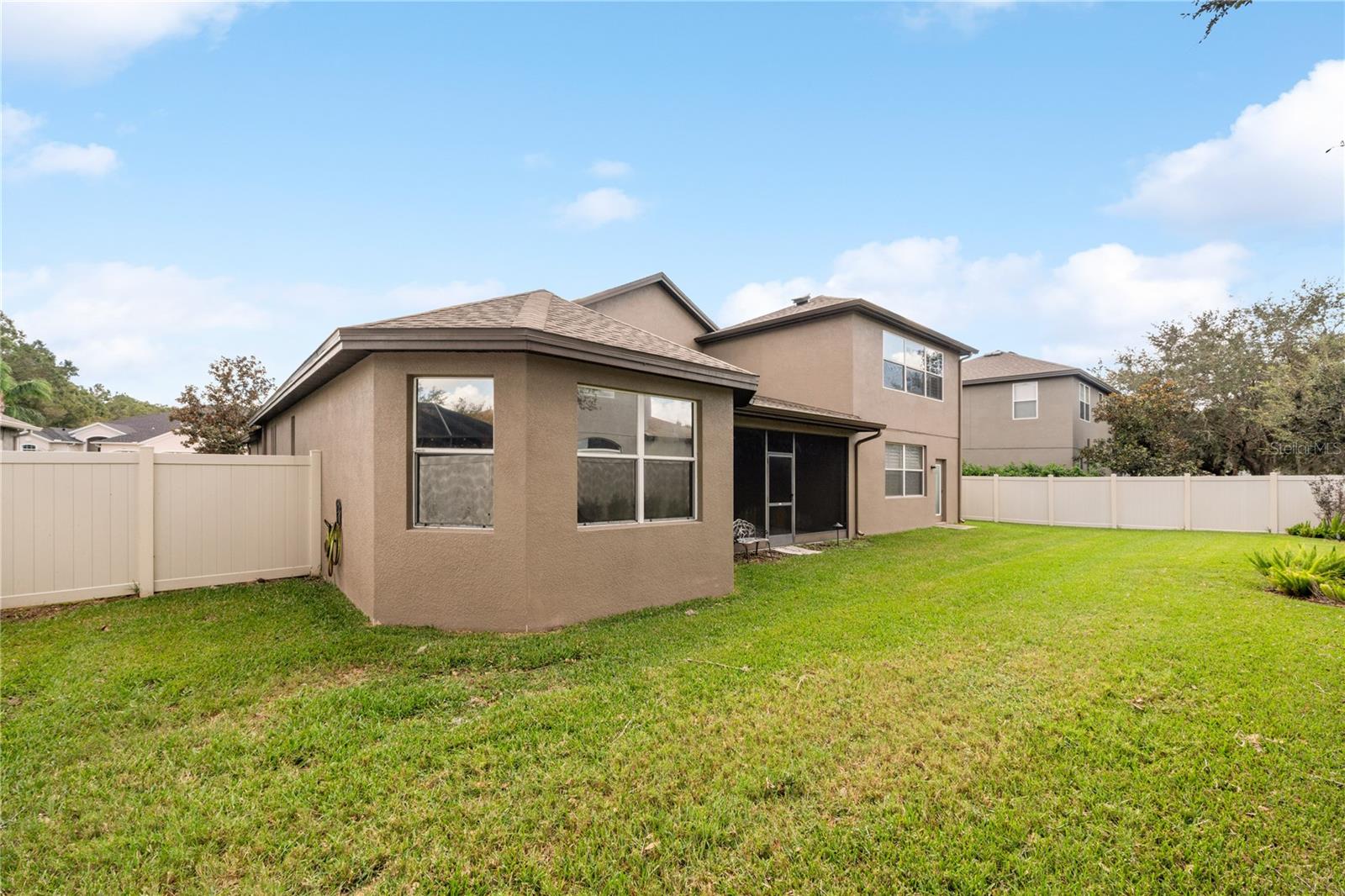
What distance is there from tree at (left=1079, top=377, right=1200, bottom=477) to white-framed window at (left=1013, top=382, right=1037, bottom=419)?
285cm

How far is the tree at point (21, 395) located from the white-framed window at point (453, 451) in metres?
39.7

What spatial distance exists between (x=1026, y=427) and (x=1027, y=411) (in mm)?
666

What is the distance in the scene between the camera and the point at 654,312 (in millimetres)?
15867

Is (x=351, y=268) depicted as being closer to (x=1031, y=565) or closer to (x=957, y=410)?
(x=1031, y=565)

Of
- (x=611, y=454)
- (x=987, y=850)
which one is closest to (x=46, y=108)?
(x=611, y=454)

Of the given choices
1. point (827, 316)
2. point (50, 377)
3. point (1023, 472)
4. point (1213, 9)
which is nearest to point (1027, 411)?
point (1023, 472)

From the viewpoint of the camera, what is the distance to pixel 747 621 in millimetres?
6336

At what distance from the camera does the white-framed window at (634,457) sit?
644cm

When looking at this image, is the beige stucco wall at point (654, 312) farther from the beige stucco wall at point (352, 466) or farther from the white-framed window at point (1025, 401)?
the white-framed window at point (1025, 401)

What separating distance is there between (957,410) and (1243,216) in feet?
26.8

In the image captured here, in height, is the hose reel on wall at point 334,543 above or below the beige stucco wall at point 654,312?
below

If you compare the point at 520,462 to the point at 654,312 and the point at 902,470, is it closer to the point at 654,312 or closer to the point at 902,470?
the point at 654,312

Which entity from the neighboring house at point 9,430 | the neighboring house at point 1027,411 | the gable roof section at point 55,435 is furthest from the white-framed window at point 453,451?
the gable roof section at point 55,435

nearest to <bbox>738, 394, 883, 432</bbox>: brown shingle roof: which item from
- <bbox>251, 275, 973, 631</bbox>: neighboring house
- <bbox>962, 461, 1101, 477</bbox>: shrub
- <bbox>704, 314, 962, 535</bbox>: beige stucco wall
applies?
<bbox>704, 314, 962, 535</bbox>: beige stucco wall
